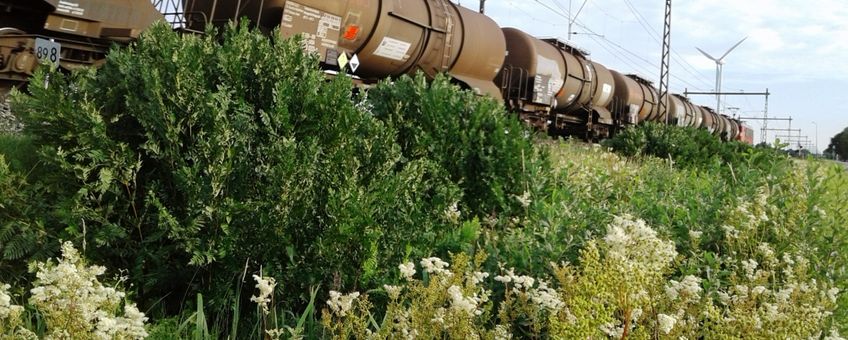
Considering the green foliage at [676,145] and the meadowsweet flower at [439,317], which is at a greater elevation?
the green foliage at [676,145]

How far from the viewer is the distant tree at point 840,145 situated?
346 ft

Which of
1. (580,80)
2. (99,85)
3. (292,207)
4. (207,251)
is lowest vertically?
(207,251)

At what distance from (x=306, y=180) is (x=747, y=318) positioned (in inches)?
87.4

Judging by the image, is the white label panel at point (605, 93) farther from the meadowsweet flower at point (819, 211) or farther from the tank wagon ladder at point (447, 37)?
the meadowsweet flower at point (819, 211)

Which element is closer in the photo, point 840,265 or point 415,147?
point 840,265

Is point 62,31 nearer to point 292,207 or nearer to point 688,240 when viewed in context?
point 292,207

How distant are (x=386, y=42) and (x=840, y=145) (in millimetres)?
118233

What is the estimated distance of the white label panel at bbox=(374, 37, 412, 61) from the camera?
11.5 m

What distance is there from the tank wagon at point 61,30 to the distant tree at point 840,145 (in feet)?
386

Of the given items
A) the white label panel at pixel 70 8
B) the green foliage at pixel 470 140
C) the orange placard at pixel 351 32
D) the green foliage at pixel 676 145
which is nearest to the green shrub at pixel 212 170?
the green foliage at pixel 470 140

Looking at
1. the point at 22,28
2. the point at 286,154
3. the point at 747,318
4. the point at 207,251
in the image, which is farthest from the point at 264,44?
the point at 22,28

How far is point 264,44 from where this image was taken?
392 cm

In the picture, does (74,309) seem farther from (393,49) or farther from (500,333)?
(393,49)

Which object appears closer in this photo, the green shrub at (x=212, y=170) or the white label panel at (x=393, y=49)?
the green shrub at (x=212, y=170)
